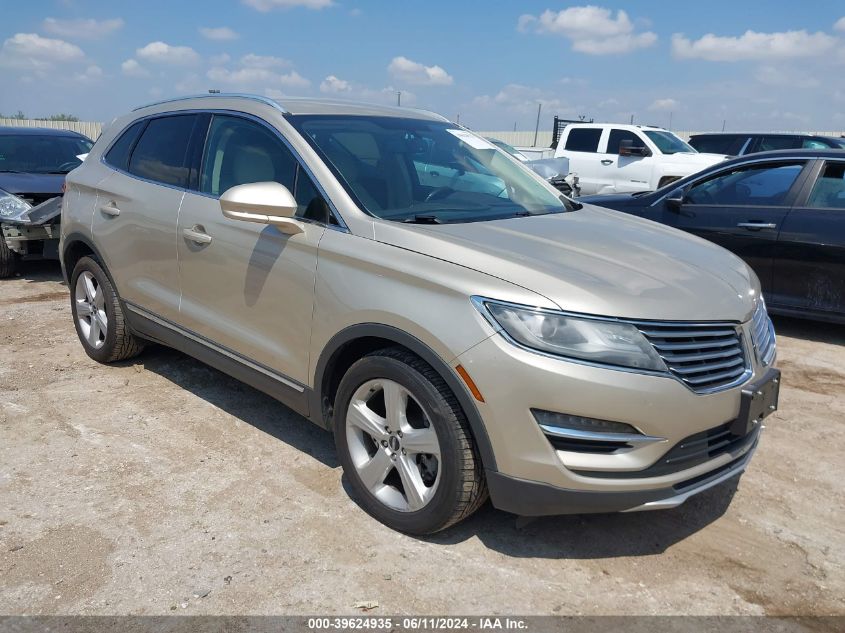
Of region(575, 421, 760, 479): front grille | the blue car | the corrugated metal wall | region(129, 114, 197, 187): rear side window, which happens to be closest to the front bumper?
region(575, 421, 760, 479): front grille

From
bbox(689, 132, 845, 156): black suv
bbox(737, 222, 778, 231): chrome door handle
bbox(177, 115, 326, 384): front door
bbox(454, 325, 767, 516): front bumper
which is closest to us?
bbox(454, 325, 767, 516): front bumper

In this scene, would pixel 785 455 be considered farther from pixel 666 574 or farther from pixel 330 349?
pixel 330 349

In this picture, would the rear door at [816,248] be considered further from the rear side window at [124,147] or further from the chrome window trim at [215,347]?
the rear side window at [124,147]

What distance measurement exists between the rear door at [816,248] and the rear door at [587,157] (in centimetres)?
787

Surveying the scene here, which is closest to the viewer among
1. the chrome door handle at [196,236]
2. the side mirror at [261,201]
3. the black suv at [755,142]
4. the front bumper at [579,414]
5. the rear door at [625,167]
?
the front bumper at [579,414]

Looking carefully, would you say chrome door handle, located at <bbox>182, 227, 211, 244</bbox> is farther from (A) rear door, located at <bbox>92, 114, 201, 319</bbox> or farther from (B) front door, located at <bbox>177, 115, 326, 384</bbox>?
(A) rear door, located at <bbox>92, 114, 201, 319</bbox>

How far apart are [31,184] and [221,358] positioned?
5683mm

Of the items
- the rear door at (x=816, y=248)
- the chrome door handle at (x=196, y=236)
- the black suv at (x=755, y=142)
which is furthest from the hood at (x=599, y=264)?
the black suv at (x=755, y=142)

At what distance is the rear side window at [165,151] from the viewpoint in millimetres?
4270

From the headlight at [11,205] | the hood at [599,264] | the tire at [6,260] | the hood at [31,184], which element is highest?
the hood at [599,264]

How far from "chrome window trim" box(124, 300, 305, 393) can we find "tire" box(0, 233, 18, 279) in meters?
4.24

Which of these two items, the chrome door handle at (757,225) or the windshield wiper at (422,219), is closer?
the windshield wiper at (422,219)

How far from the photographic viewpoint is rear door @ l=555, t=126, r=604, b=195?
13930 millimetres

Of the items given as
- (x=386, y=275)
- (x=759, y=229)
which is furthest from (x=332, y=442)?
(x=759, y=229)
